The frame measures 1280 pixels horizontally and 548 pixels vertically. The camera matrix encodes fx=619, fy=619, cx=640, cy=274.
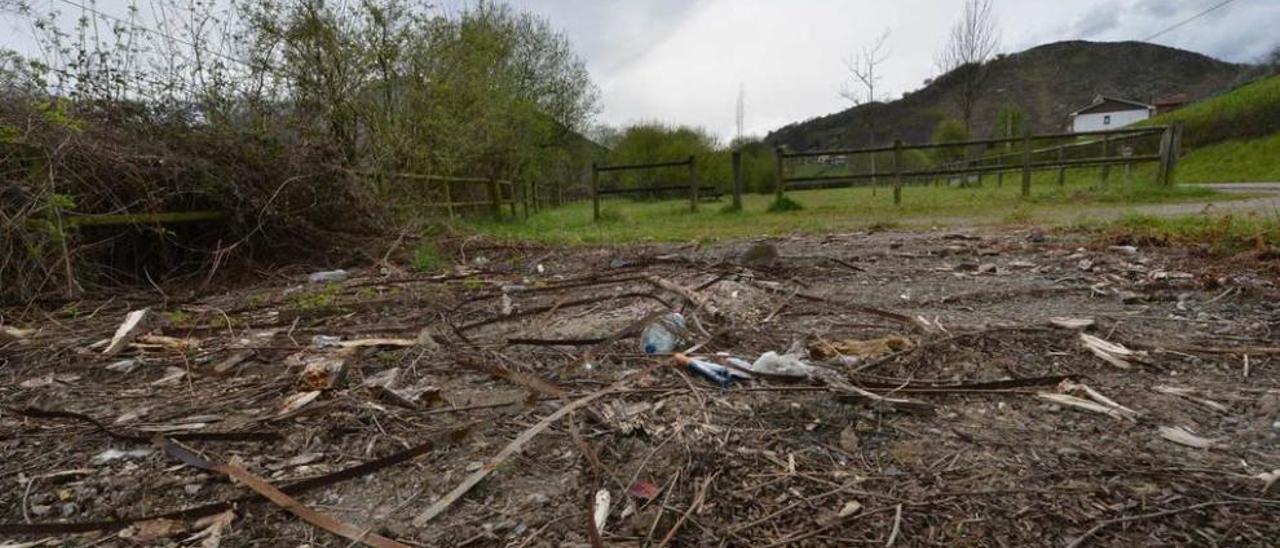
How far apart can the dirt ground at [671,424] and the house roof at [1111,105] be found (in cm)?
6464

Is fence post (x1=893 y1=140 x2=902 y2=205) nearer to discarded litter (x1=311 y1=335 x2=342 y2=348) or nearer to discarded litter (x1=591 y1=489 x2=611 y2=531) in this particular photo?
discarded litter (x1=311 y1=335 x2=342 y2=348)

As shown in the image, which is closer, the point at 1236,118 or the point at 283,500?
the point at 283,500

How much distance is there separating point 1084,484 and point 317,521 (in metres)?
1.75

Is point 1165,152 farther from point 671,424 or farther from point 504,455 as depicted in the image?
point 504,455

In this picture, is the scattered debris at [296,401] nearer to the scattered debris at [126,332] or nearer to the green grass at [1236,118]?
the scattered debris at [126,332]

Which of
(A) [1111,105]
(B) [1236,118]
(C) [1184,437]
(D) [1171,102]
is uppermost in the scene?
(A) [1111,105]

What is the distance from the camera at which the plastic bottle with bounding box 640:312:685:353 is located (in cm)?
251

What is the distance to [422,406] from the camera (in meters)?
2.02

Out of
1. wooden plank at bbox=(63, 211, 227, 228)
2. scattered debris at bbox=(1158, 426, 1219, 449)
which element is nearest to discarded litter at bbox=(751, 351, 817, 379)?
scattered debris at bbox=(1158, 426, 1219, 449)

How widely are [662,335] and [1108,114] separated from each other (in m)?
67.4

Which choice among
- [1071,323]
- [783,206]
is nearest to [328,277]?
[1071,323]

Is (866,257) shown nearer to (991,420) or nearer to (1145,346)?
(1145,346)

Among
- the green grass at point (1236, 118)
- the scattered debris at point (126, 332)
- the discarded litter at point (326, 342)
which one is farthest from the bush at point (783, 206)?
the green grass at point (1236, 118)

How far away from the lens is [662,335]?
2.58 metres
